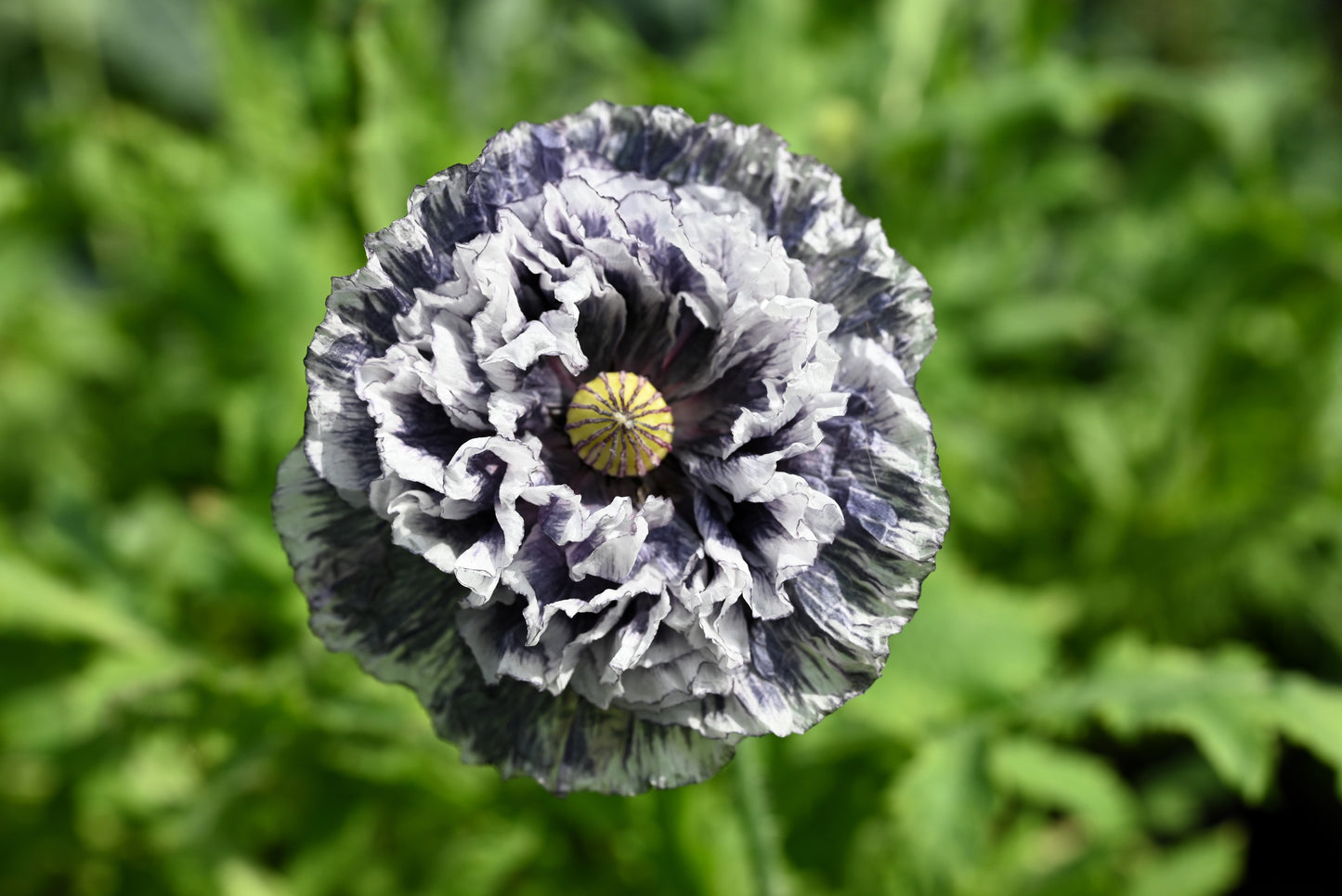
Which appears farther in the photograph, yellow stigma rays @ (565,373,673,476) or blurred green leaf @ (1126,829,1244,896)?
blurred green leaf @ (1126,829,1244,896)

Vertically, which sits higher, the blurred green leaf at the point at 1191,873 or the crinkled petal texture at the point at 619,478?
the crinkled petal texture at the point at 619,478

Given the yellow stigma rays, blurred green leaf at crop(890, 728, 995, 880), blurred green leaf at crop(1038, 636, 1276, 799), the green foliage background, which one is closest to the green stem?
A: the green foliage background

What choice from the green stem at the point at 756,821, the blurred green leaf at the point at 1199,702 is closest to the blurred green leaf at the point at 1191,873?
the blurred green leaf at the point at 1199,702

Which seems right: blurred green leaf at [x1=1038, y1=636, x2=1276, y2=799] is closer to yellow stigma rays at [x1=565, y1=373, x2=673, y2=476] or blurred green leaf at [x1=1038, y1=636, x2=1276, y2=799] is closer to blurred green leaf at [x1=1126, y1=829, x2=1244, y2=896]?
blurred green leaf at [x1=1126, y1=829, x2=1244, y2=896]

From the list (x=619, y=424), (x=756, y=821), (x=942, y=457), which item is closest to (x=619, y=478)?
(x=619, y=424)

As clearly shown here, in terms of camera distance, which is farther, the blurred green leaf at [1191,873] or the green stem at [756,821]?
the blurred green leaf at [1191,873]

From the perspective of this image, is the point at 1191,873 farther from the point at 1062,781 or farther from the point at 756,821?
the point at 756,821

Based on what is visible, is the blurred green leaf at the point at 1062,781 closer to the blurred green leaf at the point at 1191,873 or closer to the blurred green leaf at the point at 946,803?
the blurred green leaf at the point at 1191,873

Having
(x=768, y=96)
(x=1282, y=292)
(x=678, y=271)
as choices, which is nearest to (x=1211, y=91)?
(x=1282, y=292)
